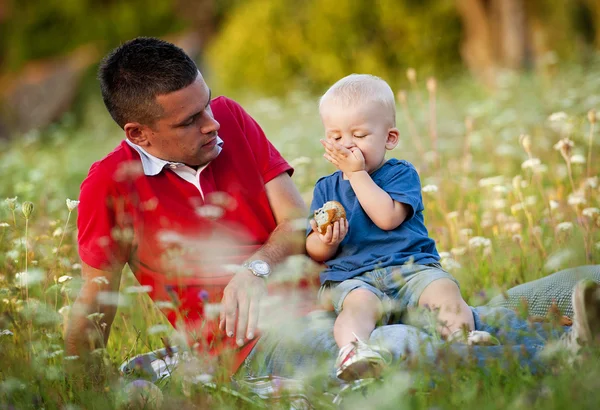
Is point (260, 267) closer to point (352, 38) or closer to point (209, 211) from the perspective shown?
point (209, 211)

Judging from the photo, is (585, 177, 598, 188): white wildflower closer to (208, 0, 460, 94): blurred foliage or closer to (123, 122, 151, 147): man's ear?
(123, 122, 151, 147): man's ear

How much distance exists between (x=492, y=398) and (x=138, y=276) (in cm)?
147

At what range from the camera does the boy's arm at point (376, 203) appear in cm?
265

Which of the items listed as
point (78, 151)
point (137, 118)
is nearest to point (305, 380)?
point (137, 118)

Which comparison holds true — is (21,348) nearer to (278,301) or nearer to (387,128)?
(278,301)

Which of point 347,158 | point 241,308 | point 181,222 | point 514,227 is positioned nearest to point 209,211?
point 181,222

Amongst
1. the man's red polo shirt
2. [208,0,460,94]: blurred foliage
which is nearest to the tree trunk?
[208,0,460,94]: blurred foliage

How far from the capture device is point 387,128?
275 cm

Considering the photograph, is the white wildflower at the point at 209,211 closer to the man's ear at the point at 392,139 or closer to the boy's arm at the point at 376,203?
the boy's arm at the point at 376,203

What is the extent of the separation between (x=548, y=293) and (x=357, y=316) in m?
0.78

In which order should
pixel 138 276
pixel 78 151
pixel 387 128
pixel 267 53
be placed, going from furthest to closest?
pixel 267 53, pixel 78 151, pixel 138 276, pixel 387 128

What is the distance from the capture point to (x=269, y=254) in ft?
9.22

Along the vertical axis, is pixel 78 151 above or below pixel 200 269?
above

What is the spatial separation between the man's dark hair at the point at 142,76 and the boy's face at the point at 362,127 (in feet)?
1.79
